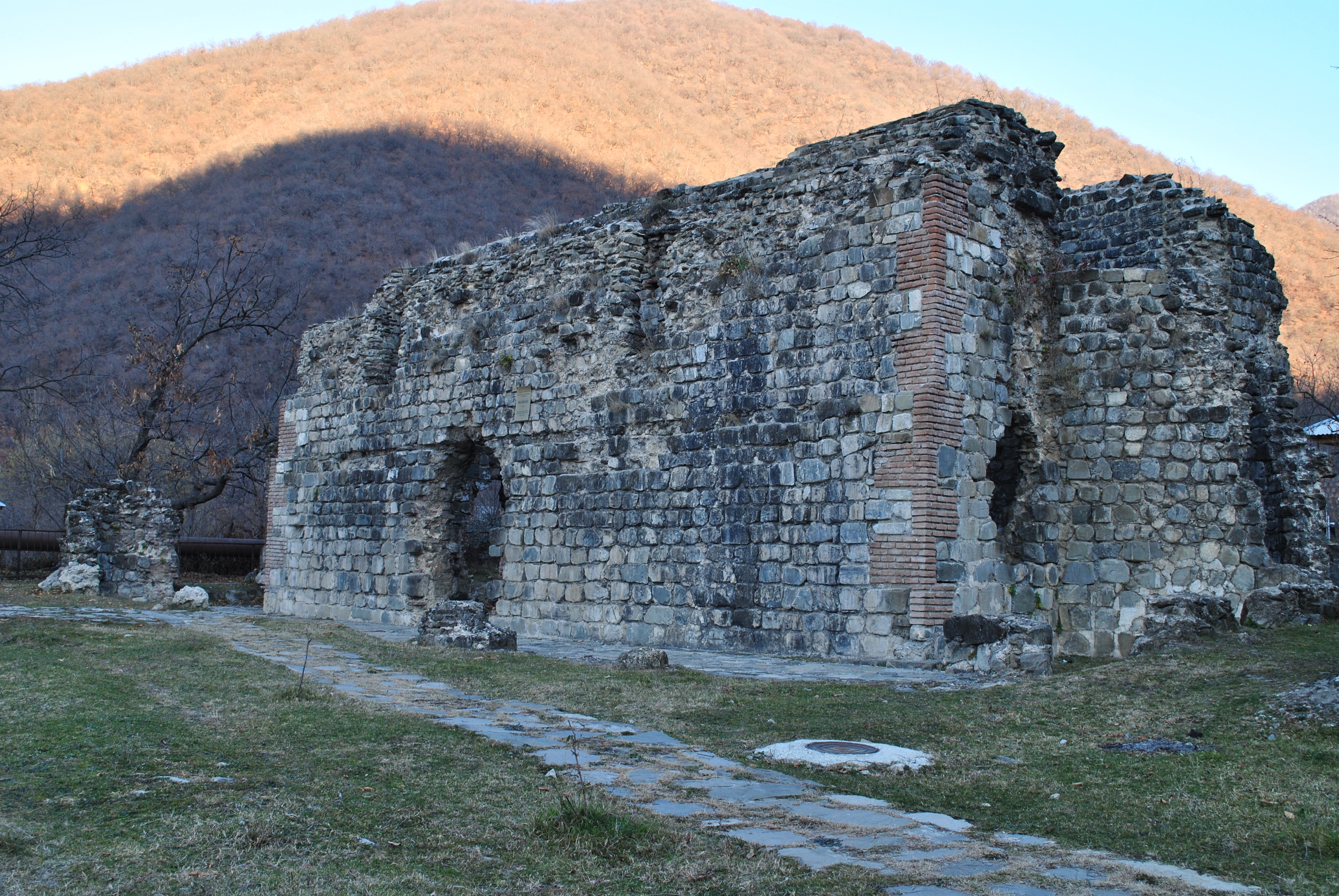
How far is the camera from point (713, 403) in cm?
1307

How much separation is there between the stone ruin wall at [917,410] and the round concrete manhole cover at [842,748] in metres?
4.40

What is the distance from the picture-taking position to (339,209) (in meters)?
49.5

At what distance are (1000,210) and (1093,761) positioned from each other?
7443 mm

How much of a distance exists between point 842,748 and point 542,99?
213ft

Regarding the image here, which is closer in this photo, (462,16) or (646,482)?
(646,482)

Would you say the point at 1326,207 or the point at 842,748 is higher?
the point at 1326,207

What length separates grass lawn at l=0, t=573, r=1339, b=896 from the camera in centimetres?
393

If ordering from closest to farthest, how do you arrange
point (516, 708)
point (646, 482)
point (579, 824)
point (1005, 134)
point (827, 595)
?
point (579, 824)
point (516, 708)
point (827, 595)
point (1005, 134)
point (646, 482)

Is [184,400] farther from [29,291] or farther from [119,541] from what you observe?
[29,291]

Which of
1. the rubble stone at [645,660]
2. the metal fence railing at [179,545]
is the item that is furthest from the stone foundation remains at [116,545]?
the rubble stone at [645,660]

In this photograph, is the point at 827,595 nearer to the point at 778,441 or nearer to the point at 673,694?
the point at 778,441

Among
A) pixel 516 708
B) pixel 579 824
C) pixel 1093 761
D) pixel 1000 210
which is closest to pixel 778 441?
pixel 1000 210

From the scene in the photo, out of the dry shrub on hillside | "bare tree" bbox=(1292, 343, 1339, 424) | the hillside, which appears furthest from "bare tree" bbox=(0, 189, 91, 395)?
the hillside

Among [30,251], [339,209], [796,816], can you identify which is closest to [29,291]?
[30,251]
